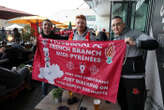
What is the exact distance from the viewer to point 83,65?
1830mm

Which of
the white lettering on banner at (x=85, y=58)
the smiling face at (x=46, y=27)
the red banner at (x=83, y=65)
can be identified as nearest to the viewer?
the red banner at (x=83, y=65)

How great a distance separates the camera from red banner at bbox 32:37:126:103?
165cm

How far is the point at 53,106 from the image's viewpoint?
1694mm

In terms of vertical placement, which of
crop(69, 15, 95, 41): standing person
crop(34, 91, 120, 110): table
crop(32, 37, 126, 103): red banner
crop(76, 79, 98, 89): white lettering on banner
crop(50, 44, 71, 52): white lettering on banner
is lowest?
crop(34, 91, 120, 110): table

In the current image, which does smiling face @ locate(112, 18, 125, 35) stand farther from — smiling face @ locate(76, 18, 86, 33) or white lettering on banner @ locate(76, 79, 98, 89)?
white lettering on banner @ locate(76, 79, 98, 89)

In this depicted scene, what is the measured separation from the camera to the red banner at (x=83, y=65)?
1.65 metres

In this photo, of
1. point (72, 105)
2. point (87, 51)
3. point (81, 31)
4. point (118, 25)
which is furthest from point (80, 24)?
point (72, 105)

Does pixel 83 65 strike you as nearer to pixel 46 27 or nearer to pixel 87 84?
pixel 87 84

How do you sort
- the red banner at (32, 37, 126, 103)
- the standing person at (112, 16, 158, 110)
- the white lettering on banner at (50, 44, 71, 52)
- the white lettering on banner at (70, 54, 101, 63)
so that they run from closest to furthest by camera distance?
the standing person at (112, 16, 158, 110)
the red banner at (32, 37, 126, 103)
the white lettering on banner at (70, 54, 101, 63)
the white lettering on banner at (50, 44, 71, 52)

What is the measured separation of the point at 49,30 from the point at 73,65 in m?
1.02

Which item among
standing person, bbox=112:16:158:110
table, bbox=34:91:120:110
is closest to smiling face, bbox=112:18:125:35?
standing person, bbox=112:16:158:110

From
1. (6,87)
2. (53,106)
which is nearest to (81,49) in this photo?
(53,106)

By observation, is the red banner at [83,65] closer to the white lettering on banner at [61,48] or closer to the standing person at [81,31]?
the white lettering on banner at [61,48]

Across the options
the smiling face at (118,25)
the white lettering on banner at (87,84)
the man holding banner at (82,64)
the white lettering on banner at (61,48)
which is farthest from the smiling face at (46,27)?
the smiling face at (118,25)
